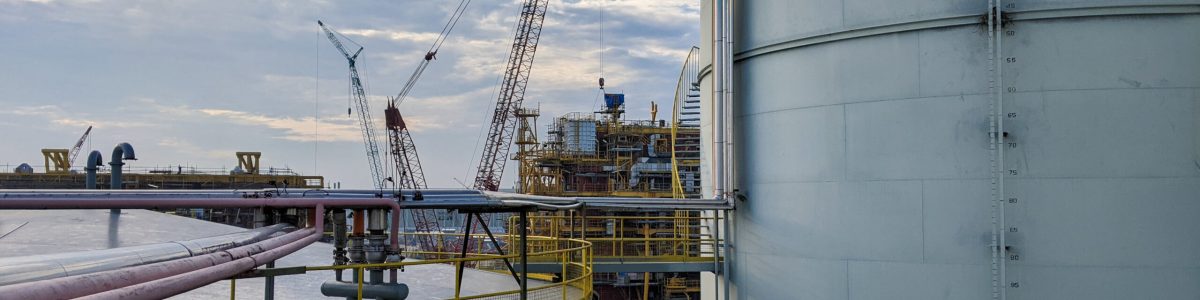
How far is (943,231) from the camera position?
1448 centimetres

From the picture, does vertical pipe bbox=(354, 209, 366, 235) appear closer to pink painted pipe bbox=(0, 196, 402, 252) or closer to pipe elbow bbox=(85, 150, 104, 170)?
pink painted pipe bbox=(0, 196, 402, 252)

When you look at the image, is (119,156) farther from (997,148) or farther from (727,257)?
(997,148)

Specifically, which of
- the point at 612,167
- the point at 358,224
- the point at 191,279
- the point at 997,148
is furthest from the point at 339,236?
the point at 612,167

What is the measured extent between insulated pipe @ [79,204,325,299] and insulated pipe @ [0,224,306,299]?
73 millimetres

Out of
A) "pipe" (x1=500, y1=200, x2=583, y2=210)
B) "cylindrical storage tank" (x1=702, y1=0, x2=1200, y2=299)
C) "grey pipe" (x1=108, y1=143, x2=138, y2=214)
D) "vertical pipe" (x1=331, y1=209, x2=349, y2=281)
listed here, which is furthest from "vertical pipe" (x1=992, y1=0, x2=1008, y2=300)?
"grey pipe" (x1=108, y1=143, x2=138, y2=214)

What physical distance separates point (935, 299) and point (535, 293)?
750cm

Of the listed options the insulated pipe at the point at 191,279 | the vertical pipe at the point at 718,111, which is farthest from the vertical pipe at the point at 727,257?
the insulated pipe at the point at 191,279

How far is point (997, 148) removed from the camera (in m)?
14.1

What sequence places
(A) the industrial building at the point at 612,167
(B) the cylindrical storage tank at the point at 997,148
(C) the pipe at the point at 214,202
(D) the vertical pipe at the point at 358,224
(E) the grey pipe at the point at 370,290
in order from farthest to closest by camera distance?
1. (A) the industrial building at the point at 612,167
2. (B) the cylindrical storage tank at the point at 997,148
3. (D) the vertical pipe at the point at 358,224
4. (E) the grey pipe at the point at 370,290
5. (C) the pipe at the point at 214,202

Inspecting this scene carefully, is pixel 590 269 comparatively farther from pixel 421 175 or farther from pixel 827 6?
pixel 421 175

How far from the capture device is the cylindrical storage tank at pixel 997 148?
13.5 metres

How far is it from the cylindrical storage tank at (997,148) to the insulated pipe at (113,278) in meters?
9.71

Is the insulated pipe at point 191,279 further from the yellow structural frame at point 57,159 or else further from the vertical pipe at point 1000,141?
the yellow structural frame at point 57,159

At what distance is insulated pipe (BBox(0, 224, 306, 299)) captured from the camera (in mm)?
5312
